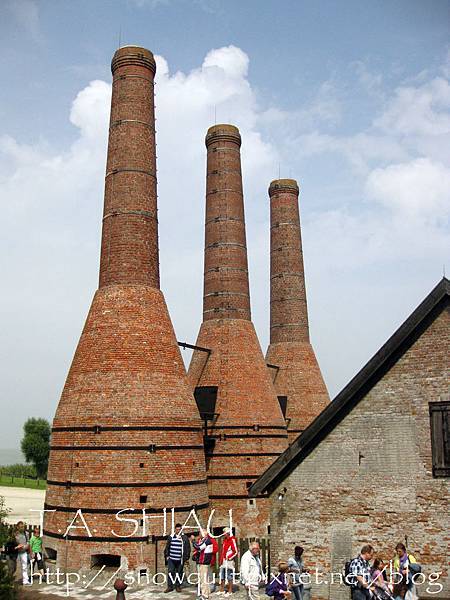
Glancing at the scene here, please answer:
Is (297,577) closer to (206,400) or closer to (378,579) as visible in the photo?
(378,579)

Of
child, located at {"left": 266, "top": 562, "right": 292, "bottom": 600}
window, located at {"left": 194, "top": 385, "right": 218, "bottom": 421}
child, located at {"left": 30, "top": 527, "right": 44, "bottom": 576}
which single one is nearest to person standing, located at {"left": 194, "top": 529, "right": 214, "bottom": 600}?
child, located at {"left": 266, "top": 562, "right": 292, "bottom": 600}

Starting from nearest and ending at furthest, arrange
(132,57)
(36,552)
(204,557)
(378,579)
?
(378,579) < (204,557) < (36,552) < (132,57)

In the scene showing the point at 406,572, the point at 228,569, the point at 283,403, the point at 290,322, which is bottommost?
the point at 228,569

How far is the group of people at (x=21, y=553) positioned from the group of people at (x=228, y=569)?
3238 mm

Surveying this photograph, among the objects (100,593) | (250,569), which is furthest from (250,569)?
(100,593)

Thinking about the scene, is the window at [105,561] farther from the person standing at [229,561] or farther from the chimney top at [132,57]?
the chimney top at [132,57]

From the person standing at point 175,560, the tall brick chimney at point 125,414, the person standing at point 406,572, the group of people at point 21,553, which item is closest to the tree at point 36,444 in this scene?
the tall brick chimney at point 125,414

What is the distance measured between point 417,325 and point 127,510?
8.47 m

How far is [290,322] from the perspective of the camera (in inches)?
1064

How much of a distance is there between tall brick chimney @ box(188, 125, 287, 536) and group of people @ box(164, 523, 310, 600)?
4.72 m

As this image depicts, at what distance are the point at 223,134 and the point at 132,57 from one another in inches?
256

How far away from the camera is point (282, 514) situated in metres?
12.3

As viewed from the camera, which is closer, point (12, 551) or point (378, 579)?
point (378, 579)

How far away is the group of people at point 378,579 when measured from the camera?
9062 millimetres
